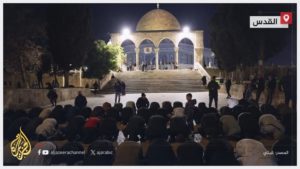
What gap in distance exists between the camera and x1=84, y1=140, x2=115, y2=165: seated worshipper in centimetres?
804

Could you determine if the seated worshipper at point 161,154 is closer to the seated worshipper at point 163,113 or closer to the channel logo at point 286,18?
the seated worshipper at point 163,113

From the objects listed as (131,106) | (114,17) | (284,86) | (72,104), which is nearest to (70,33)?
(114,17)

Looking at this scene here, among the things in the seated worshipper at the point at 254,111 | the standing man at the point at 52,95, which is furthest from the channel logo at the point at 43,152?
the seated worshipper at the point at 254,111

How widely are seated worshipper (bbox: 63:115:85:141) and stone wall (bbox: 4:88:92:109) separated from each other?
2.57 meters

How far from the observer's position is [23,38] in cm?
1378

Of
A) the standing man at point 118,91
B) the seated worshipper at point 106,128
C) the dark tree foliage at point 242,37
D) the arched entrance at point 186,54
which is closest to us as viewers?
the seated worshipper at point 106,128

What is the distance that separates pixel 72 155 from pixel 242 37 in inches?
317

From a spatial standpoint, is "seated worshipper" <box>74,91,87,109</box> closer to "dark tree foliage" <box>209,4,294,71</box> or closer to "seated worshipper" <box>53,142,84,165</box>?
"seated worshipper" <box>53,142,84,165</box>

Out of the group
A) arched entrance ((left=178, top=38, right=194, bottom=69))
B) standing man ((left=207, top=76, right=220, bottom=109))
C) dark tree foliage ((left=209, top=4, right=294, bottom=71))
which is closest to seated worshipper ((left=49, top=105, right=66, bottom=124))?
standing man ((left=207, top=76, right=220, bottom=109))

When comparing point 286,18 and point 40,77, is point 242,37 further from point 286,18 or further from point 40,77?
point 40,77

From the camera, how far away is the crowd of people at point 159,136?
7.93m

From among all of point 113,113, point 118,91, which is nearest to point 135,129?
point 113,113

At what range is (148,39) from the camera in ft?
113

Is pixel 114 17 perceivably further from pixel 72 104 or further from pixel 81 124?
pixel 81 124
